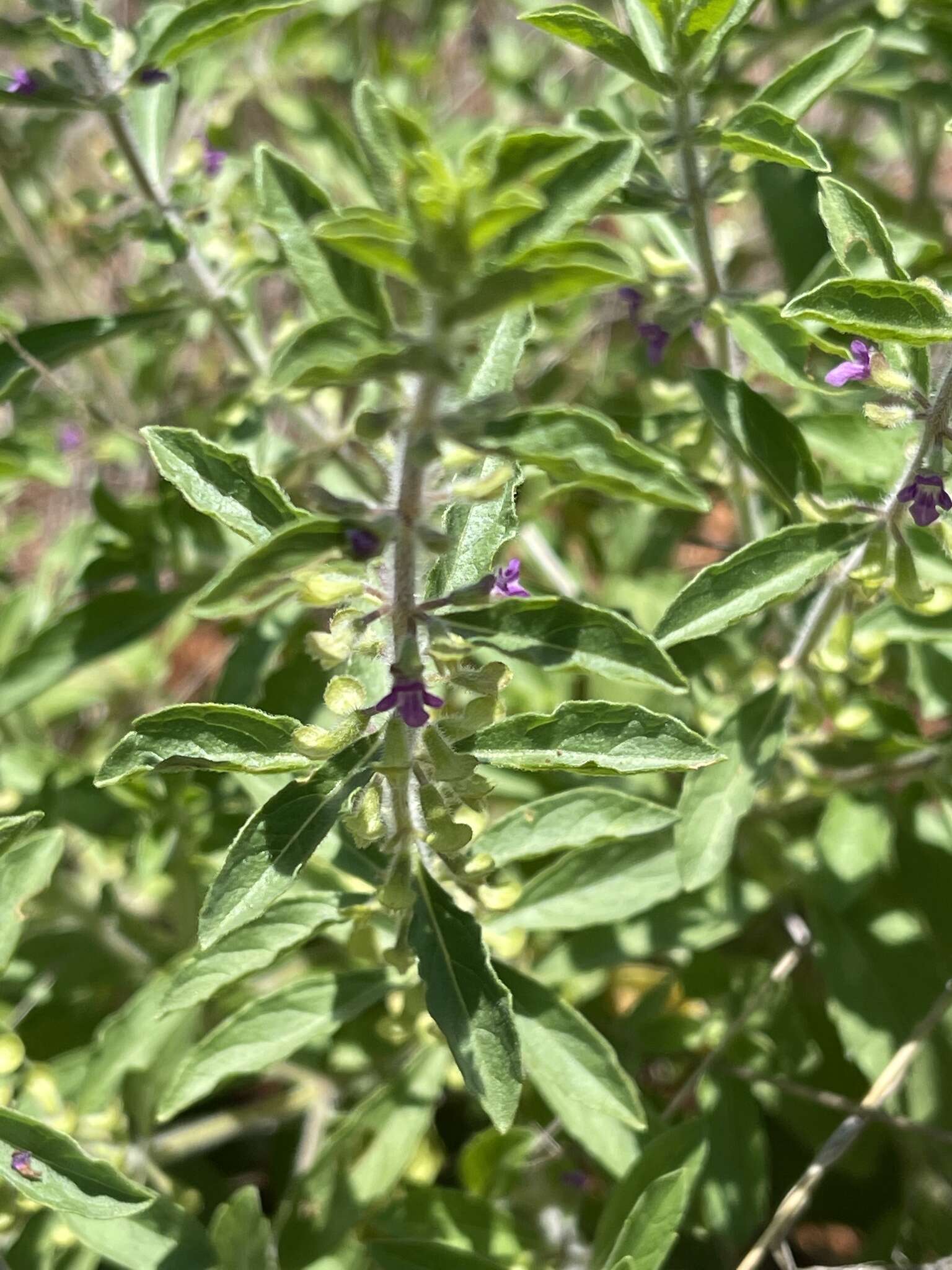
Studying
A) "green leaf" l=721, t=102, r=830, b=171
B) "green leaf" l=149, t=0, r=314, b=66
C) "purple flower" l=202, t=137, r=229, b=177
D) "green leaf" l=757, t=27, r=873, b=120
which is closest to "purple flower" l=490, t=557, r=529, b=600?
"green leaf" l=721, t=102, r=830, b=171

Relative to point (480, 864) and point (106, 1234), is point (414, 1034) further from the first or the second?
point (480, 864)

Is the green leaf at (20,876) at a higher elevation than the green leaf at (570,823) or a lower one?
higher

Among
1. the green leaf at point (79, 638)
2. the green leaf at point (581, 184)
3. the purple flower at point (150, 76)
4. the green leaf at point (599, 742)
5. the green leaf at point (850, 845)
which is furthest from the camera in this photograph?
the green leaf at point (79, 638)

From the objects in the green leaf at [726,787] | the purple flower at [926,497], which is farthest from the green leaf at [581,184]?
the green leaf at [726,787]

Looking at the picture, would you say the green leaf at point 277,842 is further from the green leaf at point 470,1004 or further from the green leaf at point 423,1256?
the green leaf at point 423,1256

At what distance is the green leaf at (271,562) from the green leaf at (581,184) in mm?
497

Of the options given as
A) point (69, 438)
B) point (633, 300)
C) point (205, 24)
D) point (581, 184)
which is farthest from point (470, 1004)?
point (69, 438)

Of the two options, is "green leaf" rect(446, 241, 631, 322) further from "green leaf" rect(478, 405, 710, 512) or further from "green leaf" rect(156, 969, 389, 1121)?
"green leaf" rect(156, 969, 389, 1121)

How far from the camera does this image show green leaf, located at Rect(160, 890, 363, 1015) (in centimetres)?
225

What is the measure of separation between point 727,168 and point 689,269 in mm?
317

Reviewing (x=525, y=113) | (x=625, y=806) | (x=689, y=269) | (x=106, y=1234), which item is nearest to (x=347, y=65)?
(x=525, y=113)

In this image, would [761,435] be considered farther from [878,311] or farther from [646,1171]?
[646,1171]

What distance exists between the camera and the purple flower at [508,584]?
2014mm

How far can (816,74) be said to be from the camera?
258 centimetres
